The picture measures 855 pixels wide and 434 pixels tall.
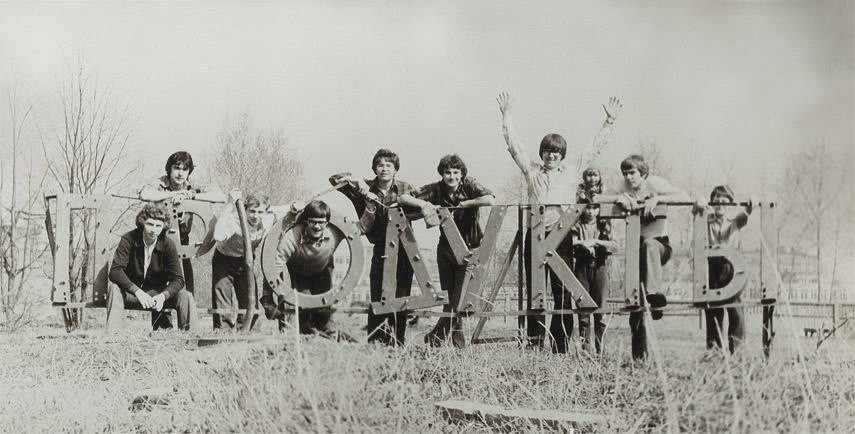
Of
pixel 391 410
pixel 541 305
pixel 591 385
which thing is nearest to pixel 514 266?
pixel 541 305

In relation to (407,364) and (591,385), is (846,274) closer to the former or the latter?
(591,385)

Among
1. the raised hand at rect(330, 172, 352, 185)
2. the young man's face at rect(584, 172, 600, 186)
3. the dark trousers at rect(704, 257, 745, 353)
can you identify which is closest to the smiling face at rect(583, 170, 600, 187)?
the young man's face at rect(584, 172, 600, 186)

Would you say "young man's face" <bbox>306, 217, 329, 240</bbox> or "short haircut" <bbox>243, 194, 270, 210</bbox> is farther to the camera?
"short haircut" <bbox>243, 194, 270, 210</bbox>

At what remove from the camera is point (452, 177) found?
580 cm

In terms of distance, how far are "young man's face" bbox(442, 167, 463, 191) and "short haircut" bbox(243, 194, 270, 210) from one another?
149 cm

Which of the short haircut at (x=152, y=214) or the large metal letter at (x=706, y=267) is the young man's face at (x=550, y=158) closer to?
the large metal letter at (x=706, y=267)

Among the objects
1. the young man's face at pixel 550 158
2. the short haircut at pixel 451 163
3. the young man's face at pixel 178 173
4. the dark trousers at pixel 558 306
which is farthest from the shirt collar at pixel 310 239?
the young man's face at pixel 550 158

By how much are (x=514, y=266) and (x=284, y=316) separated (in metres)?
4.84

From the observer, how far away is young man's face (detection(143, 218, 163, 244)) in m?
6.21

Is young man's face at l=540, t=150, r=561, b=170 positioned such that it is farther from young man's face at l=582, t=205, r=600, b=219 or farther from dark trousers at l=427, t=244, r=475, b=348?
dark trousers at l=427, t=244, r=475, b=348

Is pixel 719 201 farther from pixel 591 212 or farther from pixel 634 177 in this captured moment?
pixel 591 212

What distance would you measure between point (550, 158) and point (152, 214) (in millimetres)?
3125

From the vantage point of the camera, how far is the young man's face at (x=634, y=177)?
5375 mm

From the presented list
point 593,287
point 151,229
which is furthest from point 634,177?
point 151,229
